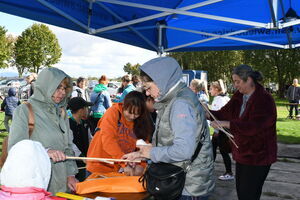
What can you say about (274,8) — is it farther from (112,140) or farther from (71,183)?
(71,183)

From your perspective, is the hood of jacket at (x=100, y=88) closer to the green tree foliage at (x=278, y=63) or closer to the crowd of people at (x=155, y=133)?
the crowd of people at (x=155, y=133)

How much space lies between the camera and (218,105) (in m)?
5.85

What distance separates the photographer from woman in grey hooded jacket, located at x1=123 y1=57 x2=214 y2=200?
191cm

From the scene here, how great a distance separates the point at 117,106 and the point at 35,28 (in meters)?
58.0

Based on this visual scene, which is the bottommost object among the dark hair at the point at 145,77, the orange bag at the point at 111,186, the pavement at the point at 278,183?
the pavement at the point at 278,183

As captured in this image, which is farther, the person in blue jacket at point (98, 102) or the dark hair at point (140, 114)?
the person in blue jacket at point (98, 102)

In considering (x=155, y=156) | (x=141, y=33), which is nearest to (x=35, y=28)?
(x=141, y=33)

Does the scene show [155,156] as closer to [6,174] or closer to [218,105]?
[6,174]

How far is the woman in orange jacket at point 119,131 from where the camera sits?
9.37ft

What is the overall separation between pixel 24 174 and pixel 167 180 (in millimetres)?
896

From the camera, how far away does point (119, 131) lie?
9.87ft

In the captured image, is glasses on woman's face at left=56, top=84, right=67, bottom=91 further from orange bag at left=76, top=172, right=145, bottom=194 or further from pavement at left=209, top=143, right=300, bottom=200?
pavement at left=209, top=143, right=300, bottom=200

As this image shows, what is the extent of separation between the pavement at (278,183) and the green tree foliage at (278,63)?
3096 cm

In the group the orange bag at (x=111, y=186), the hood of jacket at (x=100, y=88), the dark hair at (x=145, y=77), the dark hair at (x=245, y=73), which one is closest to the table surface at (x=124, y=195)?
the orange bag at (x=111, y=186)
